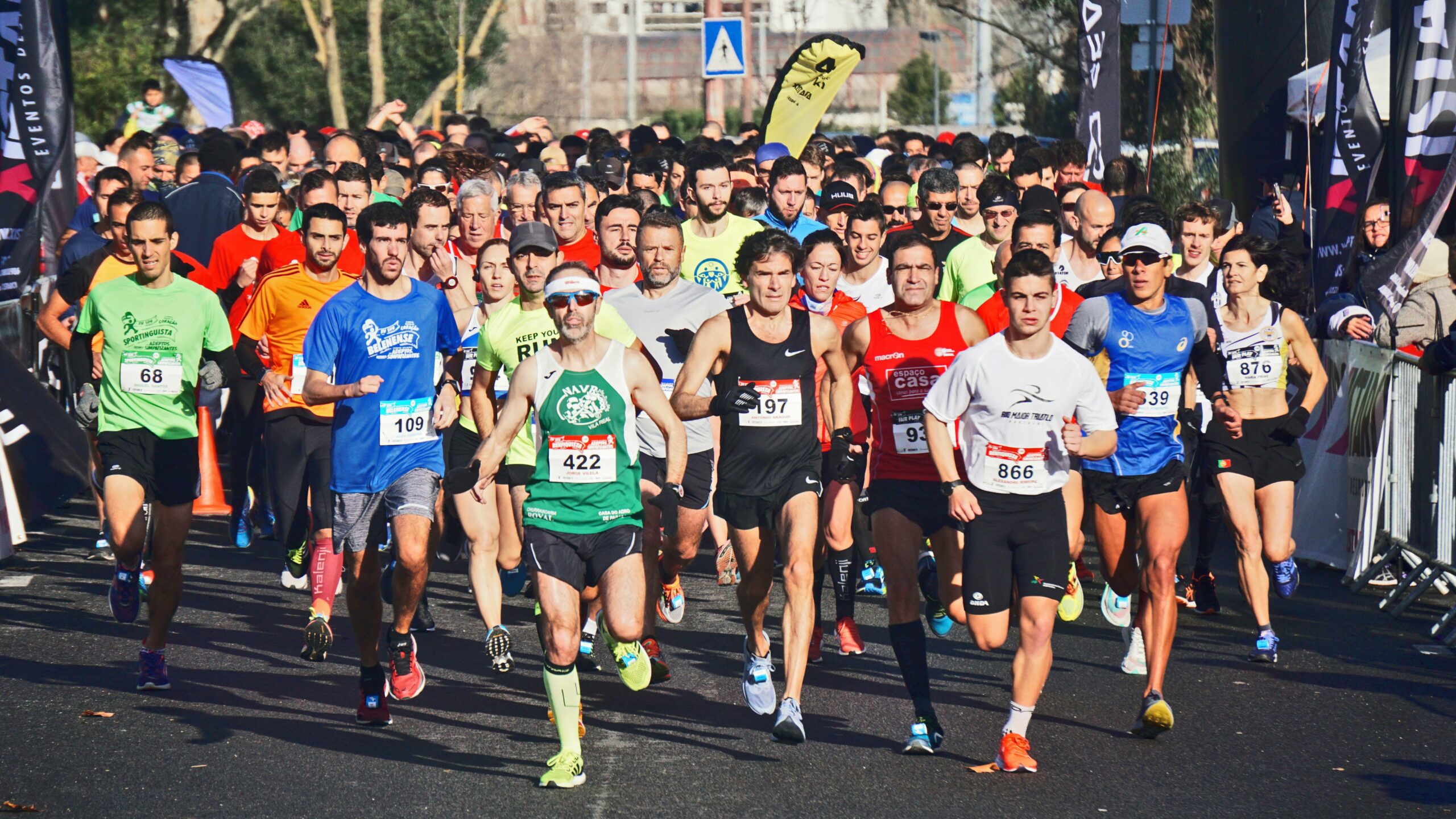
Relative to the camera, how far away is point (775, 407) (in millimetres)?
7547

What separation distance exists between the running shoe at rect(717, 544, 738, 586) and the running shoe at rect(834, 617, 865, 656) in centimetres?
148

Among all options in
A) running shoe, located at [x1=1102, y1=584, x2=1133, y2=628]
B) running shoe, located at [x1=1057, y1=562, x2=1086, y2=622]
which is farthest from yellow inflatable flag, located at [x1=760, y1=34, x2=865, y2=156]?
running shoe, located at [x1=1102, y1=584, x2=1133, y2=628]

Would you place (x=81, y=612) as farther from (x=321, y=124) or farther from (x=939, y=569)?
(x=321, y=124)

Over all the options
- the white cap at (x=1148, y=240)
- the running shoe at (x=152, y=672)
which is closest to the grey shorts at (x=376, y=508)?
the running shoe at (x=152, y=672)

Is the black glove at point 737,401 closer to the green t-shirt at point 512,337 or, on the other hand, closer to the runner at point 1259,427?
the green t-shirt at point 512,337

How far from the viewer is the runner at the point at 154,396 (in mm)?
8031

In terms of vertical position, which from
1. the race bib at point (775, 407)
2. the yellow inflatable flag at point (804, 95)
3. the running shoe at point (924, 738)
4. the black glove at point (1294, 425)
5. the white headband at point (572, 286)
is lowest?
the running shoe at point (924, 738)

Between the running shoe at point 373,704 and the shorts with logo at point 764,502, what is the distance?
1.56 metres

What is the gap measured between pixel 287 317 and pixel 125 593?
1573 mm

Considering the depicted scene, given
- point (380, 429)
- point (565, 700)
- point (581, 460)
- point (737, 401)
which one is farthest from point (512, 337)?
point (565, 700)

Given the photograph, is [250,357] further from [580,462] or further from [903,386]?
[903,386]

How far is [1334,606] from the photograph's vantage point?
10.0 meters

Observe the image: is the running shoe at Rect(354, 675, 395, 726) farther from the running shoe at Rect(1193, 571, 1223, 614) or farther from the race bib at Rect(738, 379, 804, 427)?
the running shoe at Rect(1193, 571, 1223, 614)

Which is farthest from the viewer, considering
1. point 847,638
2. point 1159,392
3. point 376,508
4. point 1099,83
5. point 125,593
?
point 1099,83
